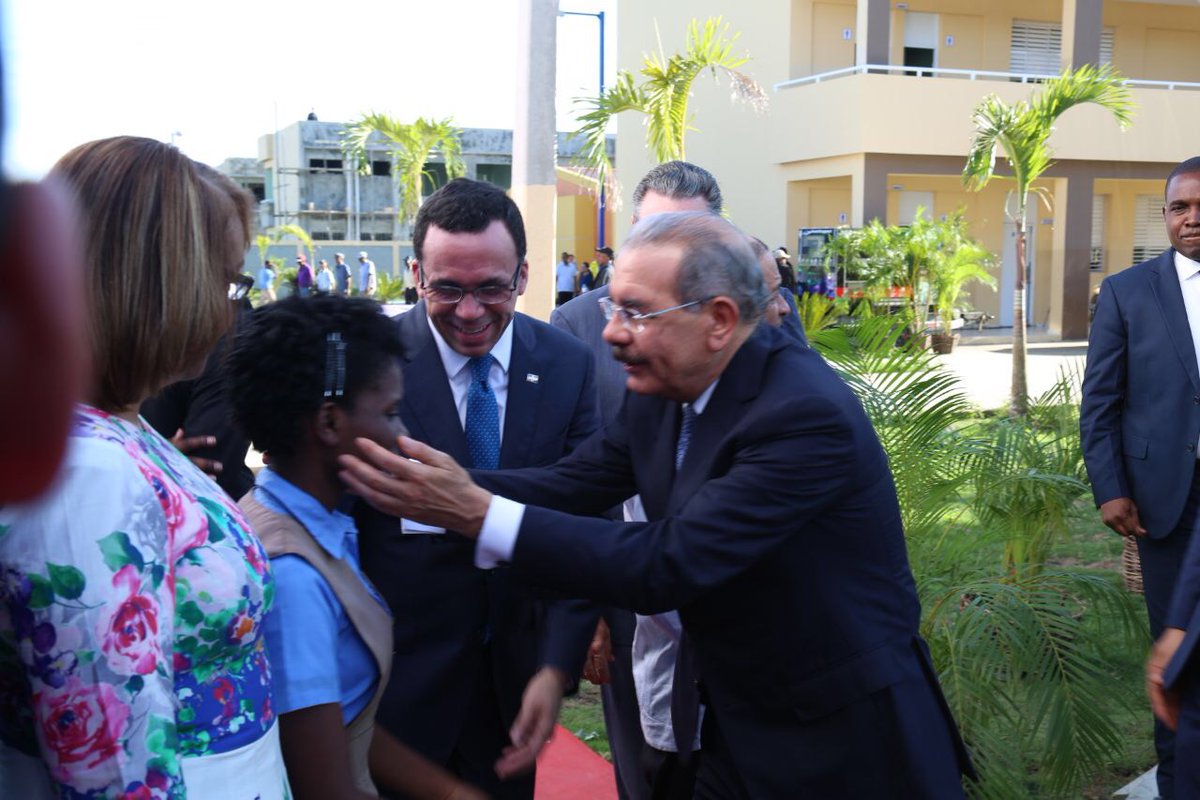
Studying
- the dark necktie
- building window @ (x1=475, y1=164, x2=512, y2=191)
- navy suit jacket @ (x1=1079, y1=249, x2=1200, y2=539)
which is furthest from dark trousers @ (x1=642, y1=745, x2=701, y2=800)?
building window @ (x1=475, y1=164, x2=512, y2=191)

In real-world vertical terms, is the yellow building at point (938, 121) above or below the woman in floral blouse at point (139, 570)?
above

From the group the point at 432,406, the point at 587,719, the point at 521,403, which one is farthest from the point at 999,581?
Result: the point at 432,406

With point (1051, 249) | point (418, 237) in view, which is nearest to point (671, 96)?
point (418, 237)

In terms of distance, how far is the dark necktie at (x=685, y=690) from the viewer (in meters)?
2.76

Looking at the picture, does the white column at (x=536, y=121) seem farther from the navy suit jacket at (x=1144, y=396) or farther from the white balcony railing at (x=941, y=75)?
the white balcony railing at (x=941, y=75)

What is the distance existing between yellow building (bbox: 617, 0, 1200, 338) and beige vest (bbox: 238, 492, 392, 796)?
74.7 feet

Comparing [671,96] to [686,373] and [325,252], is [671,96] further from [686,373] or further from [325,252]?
[325,252]

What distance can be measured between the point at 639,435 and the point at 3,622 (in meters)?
1.70

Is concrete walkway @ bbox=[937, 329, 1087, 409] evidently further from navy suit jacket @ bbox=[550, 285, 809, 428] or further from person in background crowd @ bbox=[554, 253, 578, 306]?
navy suit jacket @ bbox=[550, 285, 809, 428]

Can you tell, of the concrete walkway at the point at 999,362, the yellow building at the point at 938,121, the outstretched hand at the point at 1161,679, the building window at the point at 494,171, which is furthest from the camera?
the building window at the point at 494,171

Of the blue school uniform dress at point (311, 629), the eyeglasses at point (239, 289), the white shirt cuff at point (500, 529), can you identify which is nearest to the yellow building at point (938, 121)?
the white shirt cuff at point (500, 529)

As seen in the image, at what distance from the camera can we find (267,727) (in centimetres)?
175

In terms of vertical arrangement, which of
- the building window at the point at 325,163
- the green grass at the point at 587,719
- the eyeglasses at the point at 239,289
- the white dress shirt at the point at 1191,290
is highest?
the building window at the point at 325,163

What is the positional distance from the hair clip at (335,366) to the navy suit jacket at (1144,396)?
3.55 m
